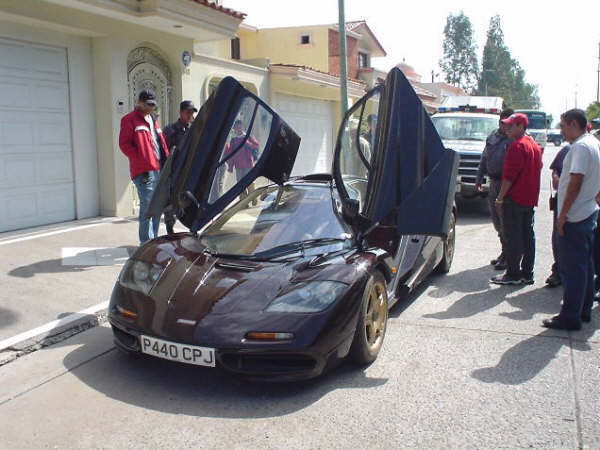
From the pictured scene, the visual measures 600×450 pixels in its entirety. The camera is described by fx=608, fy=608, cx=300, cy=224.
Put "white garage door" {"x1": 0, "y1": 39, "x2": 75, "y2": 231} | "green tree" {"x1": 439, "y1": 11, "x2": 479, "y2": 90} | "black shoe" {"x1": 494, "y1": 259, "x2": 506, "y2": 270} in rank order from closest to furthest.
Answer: "black shoe" {"x1": 494, "y1": 259, "x2": 506, "y2": 270} → "white garage door" {"x1": 0, "y1": 39, "x2": 75, "y2": 231} → "green tree" {"x1": 439, "y1": 11, "x2": 479, "y2": 90}

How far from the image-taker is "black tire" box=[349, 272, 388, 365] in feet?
13.3

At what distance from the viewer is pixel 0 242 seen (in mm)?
7391

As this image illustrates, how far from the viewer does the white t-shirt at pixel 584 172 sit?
4762 mm

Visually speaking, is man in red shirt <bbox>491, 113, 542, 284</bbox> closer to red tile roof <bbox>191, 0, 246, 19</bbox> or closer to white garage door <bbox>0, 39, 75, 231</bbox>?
red tile roof <bbox>191, 0, 246, 19</bbox>

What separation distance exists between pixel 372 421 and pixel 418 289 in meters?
3.04

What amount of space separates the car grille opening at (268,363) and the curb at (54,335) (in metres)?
1.85

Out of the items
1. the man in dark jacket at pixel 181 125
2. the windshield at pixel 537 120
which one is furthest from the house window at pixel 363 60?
the man in dark jacket at pixel 181 125

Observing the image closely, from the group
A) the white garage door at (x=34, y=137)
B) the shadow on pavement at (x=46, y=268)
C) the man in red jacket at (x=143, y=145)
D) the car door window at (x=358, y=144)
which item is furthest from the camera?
the white garage door at (x=34, y=137)

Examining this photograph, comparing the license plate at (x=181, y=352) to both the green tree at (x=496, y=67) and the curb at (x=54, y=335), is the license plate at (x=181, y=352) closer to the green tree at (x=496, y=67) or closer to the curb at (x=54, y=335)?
the curb at (x=54, y=335)

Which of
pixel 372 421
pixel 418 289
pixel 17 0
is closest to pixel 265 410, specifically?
pixel 372 421

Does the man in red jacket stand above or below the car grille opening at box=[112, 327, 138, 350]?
above

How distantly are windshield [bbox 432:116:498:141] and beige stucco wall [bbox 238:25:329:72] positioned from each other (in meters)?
14.3

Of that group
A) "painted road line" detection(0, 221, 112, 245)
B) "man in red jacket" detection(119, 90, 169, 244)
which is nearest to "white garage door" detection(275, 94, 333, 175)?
"painted road line" detection(0, 221, 112, 245)

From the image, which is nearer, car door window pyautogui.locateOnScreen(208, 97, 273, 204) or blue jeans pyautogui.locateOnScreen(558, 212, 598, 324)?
blue jeans pyautogui.locateOnScreen(558, 212, 598, 324)
